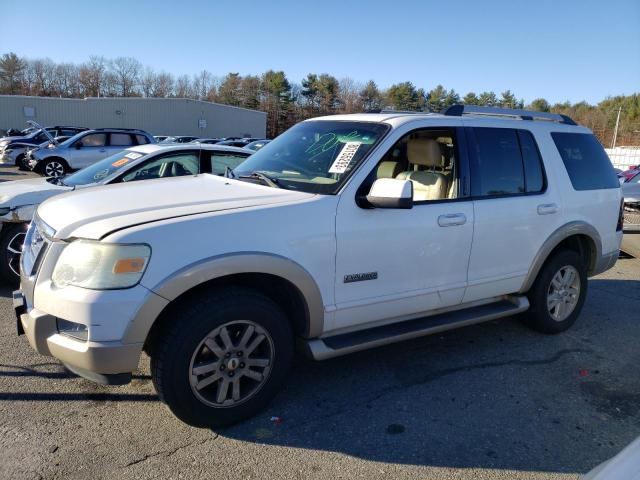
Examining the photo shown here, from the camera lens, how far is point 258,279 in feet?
10.3

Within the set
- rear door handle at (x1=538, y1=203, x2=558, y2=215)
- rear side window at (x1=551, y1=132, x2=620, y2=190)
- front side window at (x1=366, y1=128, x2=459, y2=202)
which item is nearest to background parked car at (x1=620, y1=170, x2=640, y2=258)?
rear side window at (x1=551, y1=132, x2=620, y2=190)

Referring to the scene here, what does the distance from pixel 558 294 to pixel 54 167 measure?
50.4 feet

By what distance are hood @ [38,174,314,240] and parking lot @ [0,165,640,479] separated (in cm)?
120

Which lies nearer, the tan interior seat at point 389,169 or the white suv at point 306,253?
the white suv at point 306,253

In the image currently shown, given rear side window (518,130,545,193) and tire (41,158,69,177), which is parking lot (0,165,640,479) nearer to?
rear side window (518,130,545,193)

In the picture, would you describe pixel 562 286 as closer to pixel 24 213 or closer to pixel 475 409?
pixel 475 409

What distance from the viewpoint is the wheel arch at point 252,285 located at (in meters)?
2.63

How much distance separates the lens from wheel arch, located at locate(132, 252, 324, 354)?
263 centimetres

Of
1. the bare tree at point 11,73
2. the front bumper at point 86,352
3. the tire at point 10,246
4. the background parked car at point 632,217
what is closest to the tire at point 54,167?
the tire at point 10,246

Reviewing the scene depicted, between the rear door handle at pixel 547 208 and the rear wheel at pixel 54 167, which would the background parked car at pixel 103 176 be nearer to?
the rear door handle at pixel 547 208

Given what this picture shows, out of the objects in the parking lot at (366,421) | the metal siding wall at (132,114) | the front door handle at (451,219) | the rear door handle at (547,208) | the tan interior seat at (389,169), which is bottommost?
the parking lot at (366,421)

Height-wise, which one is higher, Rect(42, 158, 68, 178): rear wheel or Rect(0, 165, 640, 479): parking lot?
Rect(42, 158, 68, 178): rear wheel

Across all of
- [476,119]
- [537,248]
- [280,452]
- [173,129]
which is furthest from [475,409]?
[173,129]

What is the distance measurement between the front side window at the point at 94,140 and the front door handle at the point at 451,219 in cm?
1346
